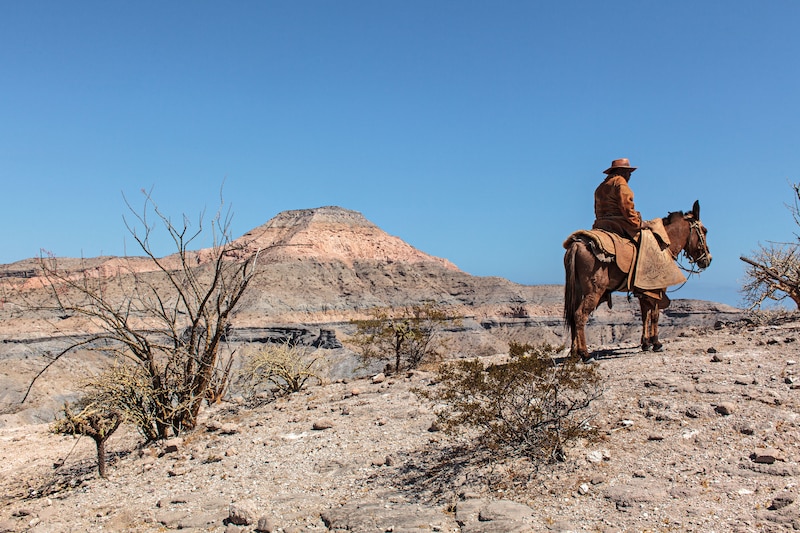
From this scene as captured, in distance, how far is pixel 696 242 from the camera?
10977 mm

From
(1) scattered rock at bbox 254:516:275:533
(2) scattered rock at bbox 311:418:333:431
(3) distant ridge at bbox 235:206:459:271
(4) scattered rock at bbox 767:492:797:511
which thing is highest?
(3) distant ridge at bbox 235:206:459:271

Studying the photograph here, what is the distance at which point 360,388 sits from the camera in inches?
439

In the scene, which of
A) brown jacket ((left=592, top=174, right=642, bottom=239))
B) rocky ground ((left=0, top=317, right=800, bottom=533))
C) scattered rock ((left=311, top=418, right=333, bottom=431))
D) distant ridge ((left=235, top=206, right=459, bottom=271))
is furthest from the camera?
distant ridge ((left=235, top=206, right=459, bottom=271))

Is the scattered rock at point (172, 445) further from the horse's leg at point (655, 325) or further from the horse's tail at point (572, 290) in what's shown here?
the horse's leg at point (655, 325)

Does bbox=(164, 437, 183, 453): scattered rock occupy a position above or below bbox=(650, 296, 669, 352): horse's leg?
below

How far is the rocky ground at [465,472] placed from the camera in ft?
15.9

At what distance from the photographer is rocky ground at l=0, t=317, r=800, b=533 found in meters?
4.86

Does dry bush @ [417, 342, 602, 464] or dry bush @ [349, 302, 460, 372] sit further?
dry bush @ [349, 302, 460, 372]

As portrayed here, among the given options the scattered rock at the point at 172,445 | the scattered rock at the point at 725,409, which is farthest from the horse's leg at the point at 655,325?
the scattered rock at the point at 172,445

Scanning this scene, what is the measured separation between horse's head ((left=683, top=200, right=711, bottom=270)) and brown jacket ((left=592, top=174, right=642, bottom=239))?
4.76 ft

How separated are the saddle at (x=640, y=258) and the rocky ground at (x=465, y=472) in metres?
1.18

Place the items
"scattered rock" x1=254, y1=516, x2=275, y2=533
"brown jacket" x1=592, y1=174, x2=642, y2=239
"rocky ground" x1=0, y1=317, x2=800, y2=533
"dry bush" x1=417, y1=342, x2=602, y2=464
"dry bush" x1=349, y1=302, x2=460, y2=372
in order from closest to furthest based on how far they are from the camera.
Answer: "rocky ground" x1=0, y1=317, x2=800, y2=533, "scattered rock" x1=254, y1=516, x2=275, y2=533, "dry bush" x1=417, y1=342, x2=602, y2=464, "brown jacket" x1=592, y1=174, x2=642, y2=239, "dry bush" x1=349, y1=302, x2=460, y2=372

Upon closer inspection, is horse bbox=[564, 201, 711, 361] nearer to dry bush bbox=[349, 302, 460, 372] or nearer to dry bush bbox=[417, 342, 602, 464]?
dry bush bbox=[417, 342, 602, 464]

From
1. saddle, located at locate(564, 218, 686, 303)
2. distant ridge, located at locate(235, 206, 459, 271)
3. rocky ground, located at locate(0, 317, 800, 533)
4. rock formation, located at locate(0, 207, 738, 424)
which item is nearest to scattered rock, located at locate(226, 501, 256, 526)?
rocky ground, located at locate(0, 317, 800, 533)
